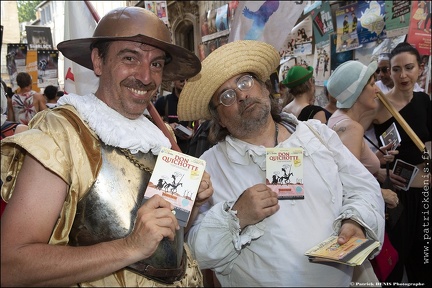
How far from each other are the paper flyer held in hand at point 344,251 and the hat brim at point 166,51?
110 cm

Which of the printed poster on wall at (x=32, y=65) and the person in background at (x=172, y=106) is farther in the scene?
the printed poster on wall at (x=32, y=65)

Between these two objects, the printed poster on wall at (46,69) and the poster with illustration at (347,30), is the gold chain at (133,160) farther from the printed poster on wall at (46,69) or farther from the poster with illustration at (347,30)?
the printed poster on wall at (46,69)

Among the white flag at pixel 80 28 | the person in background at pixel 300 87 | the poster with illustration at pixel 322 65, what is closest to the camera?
the white flag at pixel 80 28

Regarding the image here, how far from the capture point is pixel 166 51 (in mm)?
1918

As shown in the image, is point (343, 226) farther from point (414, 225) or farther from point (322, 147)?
point (414, 225)

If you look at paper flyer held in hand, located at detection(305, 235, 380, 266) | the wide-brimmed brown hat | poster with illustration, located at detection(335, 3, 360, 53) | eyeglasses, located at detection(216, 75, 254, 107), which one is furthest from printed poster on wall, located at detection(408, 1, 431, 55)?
the wide-brimmed brown hat

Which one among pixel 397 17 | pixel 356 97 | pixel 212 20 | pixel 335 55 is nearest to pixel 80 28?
pixel 356 97

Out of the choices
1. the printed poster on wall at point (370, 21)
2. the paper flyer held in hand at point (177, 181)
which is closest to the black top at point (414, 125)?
the printed poster on wall at point (370, 21)

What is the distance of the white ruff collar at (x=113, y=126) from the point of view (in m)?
1.61

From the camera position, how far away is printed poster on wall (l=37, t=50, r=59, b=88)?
9594mm

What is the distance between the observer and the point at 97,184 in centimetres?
148

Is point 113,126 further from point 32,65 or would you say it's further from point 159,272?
point 32,65

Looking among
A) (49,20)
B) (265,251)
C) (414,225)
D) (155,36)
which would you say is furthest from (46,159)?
(49,20)

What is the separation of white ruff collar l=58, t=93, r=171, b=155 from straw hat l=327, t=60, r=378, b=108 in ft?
6.22
